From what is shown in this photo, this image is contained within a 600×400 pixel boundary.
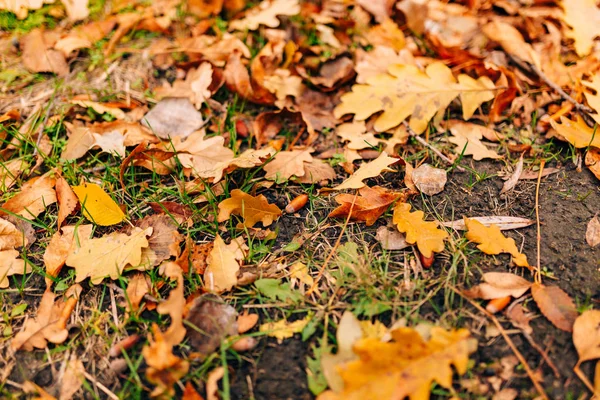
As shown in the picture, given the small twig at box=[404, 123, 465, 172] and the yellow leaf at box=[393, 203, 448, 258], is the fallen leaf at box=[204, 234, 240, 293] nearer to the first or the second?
the yellow leaf at box=[393, 203, 448, 258]

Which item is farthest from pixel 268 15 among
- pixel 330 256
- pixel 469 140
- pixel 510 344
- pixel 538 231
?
pixel 510 344

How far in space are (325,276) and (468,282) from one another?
1.59 feet

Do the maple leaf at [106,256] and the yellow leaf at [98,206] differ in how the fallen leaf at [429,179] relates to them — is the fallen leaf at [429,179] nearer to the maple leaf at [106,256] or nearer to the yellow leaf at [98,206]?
the maple leaf at [106,256]

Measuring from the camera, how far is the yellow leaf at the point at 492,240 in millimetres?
1656

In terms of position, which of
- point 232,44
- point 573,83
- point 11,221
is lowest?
point 11,221

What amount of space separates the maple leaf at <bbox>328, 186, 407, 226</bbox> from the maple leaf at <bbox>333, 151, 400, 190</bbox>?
4 cm

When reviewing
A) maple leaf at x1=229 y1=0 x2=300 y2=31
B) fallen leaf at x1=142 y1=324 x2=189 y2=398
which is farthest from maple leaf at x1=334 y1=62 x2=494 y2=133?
fallen leaf at x1=142 y1=324 x2=189 y2=398

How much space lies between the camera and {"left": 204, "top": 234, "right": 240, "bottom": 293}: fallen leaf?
1.63 m

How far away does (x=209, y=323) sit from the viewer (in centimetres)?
154

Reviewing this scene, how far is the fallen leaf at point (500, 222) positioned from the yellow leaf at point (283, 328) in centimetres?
66

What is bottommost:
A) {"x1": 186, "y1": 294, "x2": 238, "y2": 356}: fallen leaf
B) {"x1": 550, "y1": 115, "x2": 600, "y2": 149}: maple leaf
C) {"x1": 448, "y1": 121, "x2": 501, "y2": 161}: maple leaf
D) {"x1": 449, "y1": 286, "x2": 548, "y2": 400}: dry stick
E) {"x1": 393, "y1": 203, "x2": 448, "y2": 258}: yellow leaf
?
{"x1": 449, "y1": 286, "x2": 548, "y2": 400}: dry stick

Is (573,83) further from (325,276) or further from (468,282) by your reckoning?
(325,276)

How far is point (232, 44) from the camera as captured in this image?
247 centimetres

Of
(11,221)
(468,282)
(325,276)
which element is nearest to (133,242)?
(11,221)
